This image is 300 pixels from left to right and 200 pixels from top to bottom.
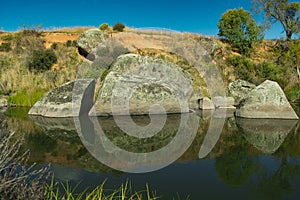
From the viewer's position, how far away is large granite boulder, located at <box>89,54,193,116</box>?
952 centimetres

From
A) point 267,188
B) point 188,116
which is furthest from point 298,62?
point 267,188

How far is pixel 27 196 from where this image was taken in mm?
2387

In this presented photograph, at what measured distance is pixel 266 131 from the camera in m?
7.29

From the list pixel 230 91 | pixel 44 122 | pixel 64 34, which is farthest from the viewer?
pixel 64 34

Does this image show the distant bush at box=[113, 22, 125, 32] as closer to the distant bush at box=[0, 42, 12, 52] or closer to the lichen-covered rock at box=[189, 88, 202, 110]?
the distant bush at box=[0, 42, 12, 52]

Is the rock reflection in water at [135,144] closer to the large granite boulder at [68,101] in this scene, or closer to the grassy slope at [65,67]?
the large granite boulder at [68,101]

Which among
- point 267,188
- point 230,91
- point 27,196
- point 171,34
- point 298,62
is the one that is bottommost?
point 267,188

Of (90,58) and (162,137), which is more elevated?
(90,58)

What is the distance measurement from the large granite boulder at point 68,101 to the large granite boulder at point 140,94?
67 centimetres

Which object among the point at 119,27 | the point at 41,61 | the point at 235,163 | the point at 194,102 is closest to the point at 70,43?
the point at 119,27

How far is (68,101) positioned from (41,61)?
32.7ft

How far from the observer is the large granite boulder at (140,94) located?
9.52 meters

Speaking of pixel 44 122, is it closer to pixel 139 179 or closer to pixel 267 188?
pixel 139 179

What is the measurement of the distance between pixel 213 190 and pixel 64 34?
26.8m
